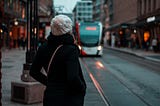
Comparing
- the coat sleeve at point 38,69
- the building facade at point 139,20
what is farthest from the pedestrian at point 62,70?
the building facade at point 139,20

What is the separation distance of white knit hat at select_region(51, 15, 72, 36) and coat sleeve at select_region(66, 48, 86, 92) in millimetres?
260

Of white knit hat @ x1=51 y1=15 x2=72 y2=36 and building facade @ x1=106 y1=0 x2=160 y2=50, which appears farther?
building facade @ x1=106 y1=0 x2=160 y2=50

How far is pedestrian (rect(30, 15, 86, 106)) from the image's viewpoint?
15.7 feet

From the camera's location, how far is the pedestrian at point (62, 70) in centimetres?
478

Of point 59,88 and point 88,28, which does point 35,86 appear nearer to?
point 59,88

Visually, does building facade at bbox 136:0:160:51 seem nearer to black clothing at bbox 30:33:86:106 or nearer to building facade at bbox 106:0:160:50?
building facade at bbox 106:0:160:50

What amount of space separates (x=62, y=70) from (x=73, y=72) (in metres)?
0.14

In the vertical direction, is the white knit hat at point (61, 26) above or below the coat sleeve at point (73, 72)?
above

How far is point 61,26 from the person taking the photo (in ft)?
16.3

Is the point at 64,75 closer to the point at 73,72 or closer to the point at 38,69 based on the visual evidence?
the point at 73,72

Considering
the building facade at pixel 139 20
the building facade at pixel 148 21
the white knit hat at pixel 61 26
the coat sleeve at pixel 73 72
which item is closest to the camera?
the coat sleeve at pixel 73 72

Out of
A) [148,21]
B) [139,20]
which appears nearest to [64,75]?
[148,21]

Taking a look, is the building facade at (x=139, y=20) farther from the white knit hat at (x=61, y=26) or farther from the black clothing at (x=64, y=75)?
the black clothing at (x=64, y=75)

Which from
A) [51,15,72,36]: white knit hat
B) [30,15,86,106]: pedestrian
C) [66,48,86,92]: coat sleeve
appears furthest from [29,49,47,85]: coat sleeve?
[66,48,86,92]: coat sleeve
